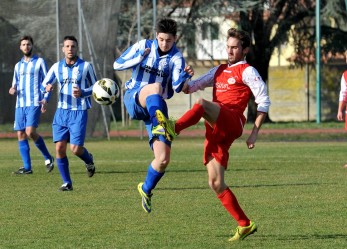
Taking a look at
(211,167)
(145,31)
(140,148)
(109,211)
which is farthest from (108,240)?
(145,31)

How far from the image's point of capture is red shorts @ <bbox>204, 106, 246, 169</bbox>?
932 cm

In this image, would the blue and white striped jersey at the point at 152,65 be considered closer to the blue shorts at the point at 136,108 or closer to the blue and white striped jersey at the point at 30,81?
the blue shorts at the point at 136,108

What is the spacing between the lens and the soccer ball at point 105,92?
12.4m

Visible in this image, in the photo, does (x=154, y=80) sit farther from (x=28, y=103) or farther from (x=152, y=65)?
(x=28, y=103)

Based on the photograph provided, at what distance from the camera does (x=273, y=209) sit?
39.0 ft

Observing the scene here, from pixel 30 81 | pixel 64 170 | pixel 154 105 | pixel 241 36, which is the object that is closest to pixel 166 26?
pixel 154 105

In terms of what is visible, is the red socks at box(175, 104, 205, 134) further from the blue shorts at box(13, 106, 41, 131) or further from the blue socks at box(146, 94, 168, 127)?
the blue shorts at box(13, 106, 41, 131)

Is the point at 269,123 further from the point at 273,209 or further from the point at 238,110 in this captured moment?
the point at 238,110

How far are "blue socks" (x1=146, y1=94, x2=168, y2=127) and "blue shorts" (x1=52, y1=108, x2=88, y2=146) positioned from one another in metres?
4.06

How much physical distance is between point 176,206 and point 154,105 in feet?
6.75

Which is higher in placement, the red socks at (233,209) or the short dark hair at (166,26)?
the short dark hair at (166,26)

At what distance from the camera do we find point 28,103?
58.7ft

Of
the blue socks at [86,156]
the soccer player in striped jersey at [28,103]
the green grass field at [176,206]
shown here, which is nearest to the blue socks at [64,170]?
the green grass field at [176,206]

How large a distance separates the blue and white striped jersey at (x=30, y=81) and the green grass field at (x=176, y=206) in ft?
4.13
